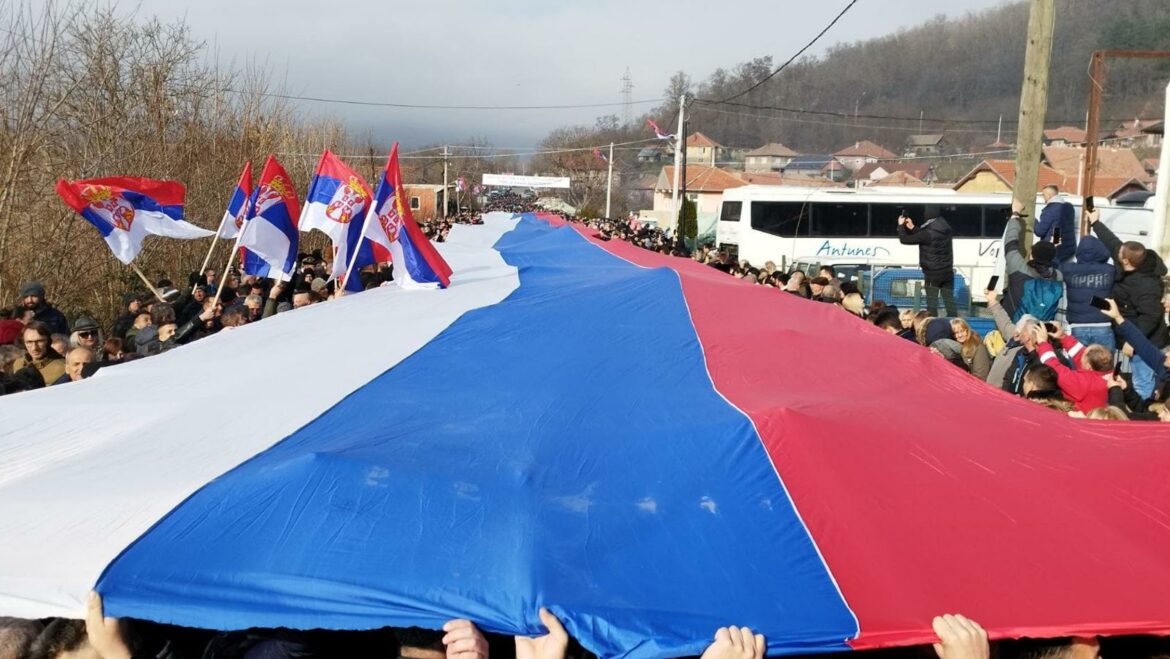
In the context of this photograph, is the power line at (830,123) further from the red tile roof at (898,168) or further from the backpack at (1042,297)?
the backpack at (1042,297)

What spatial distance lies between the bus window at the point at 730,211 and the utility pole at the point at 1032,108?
2028cm

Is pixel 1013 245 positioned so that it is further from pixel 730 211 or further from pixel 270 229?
pixel 730 211

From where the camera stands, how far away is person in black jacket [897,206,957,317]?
11.6m

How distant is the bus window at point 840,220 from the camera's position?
26.4 m

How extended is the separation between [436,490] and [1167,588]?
2.60 m

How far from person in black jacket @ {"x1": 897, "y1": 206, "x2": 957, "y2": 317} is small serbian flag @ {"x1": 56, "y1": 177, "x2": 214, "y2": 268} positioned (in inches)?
322

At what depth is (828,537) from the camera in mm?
3539

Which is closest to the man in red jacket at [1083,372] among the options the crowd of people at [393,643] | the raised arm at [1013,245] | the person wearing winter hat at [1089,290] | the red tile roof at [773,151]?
the person wearing winter hat at [1089,290]

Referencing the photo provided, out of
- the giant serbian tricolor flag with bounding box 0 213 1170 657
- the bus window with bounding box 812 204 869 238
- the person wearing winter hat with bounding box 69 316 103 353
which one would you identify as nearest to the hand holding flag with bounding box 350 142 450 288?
the person wearing winter hat with bounding box 69 316 103 353

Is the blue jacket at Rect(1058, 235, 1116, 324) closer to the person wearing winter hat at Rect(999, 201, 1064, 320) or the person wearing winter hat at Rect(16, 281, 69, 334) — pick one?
the person wearing winter hat at Rect(999, 201, 1064, 320)

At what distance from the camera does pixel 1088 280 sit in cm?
818

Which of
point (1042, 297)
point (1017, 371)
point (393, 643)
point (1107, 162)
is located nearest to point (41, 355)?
point (393, 643)

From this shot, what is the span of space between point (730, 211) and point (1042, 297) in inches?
893

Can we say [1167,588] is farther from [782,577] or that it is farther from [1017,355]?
[1017,355]
